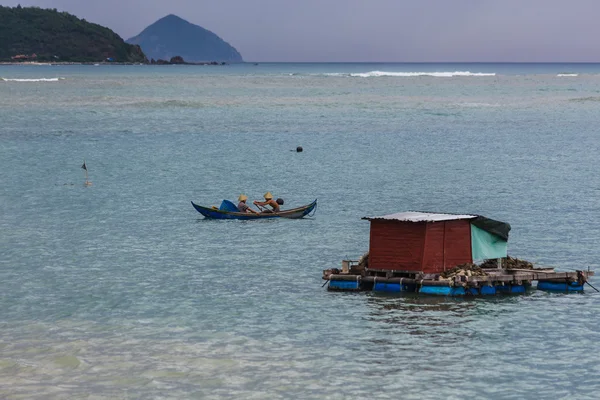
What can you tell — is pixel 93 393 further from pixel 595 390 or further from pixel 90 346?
pixel 595 390

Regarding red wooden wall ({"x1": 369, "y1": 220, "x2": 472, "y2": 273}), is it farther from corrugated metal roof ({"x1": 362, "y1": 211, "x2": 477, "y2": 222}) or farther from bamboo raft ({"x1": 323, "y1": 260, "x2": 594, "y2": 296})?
bamboo raft ({"x1": 323, "y1": 260, "x2": 594, "y2": 296})

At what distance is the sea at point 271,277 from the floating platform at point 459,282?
34 centimetres

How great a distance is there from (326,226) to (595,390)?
19594 millimetres

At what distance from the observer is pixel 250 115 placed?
110 m

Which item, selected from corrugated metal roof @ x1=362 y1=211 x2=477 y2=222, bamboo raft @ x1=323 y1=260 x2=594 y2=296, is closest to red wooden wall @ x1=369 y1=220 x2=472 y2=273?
corrugated metal roof @ x1=362 y1=211 x2=477 y2=222

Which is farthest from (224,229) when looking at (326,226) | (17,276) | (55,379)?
(55,379)

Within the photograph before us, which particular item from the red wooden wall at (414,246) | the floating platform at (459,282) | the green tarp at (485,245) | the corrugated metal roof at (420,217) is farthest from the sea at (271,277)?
the corrugated metal roof at (420,217)

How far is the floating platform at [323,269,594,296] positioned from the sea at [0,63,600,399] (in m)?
0.34

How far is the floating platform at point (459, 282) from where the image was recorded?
2712 cm

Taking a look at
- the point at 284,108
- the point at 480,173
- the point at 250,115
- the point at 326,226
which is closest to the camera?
the point at 326,226

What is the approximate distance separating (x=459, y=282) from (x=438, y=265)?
975mm

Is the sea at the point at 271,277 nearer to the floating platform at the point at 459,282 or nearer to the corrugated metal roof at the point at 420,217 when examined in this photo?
the floating platform at the point at 459,282

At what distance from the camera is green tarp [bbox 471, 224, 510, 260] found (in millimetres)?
28688

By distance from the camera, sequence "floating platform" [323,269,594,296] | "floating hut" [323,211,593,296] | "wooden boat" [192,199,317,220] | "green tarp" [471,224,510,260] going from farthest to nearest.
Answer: "wooden boat" [192,199,317,220]
"green tarp" [471,224,510,260]
"floating hut" [323,211,593,296]
"floating platform" [323,269,594,296]
